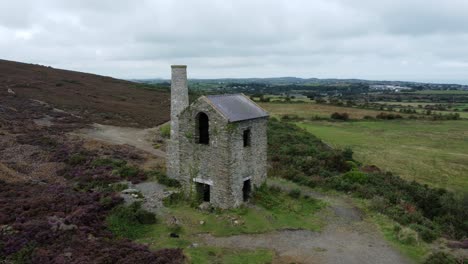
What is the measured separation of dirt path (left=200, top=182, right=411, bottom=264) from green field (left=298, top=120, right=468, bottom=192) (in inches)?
676

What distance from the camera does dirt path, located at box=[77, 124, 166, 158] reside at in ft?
126

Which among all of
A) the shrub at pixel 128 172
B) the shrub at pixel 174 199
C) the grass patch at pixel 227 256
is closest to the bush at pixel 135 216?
the shrub at pixel 174 199

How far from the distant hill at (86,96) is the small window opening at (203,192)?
30.8 metres

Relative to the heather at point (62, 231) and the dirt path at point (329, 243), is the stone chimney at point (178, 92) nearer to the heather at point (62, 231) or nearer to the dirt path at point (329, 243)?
the heather at point (62, 231)

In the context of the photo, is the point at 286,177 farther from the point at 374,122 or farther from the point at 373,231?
the point at 374,122

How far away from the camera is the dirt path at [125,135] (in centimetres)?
3835

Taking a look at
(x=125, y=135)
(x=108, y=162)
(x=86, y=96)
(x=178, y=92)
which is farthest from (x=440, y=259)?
(x=86, y=96)

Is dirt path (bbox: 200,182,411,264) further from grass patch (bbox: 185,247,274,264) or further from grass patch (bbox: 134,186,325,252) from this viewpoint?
grass patch (bbox: 134,186,325,252)

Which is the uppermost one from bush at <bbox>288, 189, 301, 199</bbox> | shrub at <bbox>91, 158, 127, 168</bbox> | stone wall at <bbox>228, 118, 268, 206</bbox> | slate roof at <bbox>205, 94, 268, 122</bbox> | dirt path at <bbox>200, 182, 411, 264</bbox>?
slate roof at <bbox>205, 94, 268, 122</bbox>

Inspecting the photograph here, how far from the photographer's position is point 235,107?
21.0 meters

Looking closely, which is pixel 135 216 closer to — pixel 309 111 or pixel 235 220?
pixel 235 220

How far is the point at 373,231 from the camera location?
1858cm

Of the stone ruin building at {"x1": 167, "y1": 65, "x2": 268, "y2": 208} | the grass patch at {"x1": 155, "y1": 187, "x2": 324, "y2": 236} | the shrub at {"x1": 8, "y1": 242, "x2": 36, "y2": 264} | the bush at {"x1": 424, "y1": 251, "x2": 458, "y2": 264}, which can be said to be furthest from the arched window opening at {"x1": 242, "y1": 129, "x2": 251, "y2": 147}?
the shrub at {"x1": 8, "y1": 242, "x2": 36, "y2": 264}

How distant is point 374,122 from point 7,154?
5172 centimetres
